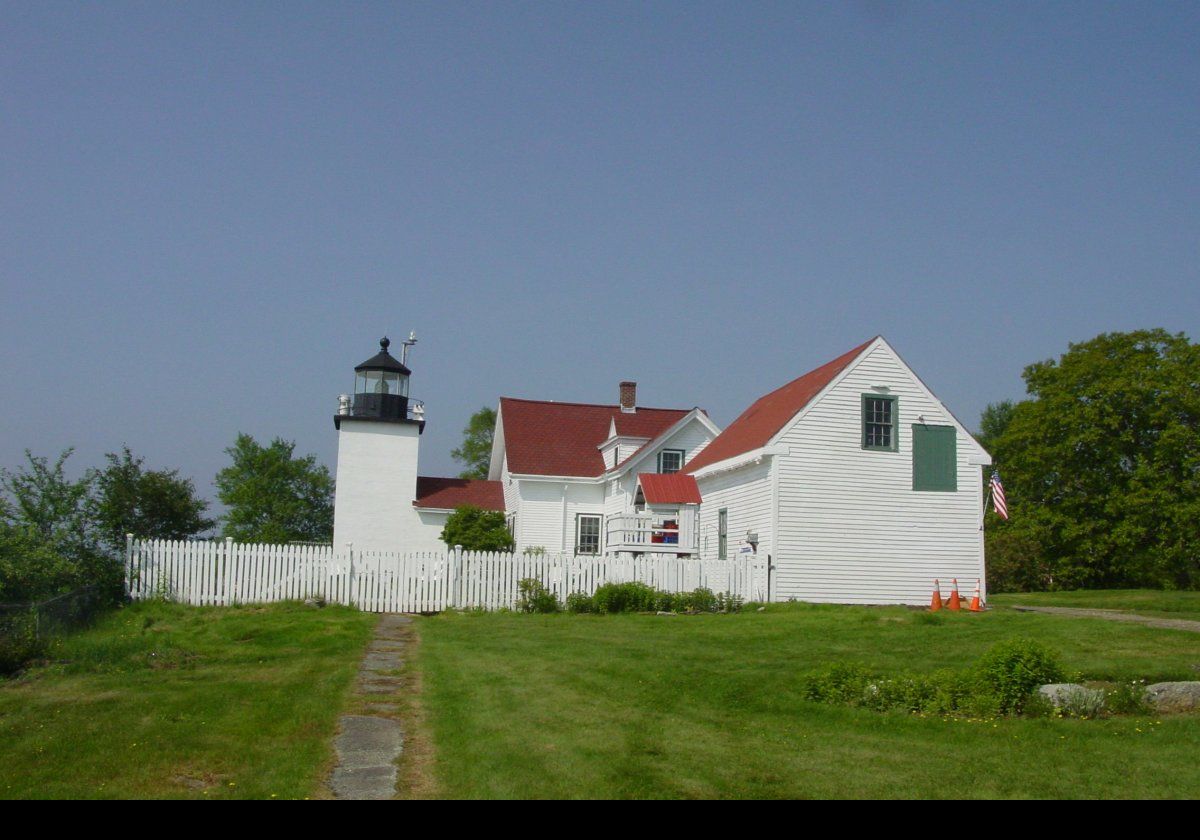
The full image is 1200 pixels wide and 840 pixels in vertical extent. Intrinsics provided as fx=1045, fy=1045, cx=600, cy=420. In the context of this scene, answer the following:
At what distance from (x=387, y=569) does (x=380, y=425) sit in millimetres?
12558

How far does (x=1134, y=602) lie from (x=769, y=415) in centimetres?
920

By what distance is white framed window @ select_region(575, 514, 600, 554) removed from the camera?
33.9m

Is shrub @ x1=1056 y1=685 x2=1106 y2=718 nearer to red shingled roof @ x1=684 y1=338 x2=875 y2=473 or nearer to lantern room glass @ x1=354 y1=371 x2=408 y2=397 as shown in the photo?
red shingled roof @ x1=684 y1=338 x2=875 y2=473

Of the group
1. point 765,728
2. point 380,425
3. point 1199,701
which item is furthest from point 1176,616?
point 380,425

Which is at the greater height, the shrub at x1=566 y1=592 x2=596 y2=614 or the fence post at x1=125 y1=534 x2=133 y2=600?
the fence post at x1=125 y1=534 x2=133 y2=600

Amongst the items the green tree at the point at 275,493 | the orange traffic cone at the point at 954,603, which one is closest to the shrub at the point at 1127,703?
the orange traffic cone at the point at 954,603

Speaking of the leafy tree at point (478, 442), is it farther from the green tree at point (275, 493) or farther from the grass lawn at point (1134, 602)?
the grass lawn at point (1134, 602)

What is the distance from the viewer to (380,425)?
3403 cm

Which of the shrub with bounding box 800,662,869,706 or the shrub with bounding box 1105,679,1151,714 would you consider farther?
the shrub with bounding box 800,662,869,706

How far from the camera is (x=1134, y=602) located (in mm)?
23578

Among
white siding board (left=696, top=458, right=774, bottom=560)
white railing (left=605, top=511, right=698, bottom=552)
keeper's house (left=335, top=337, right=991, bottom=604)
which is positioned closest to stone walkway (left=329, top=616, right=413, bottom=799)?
white siding board (left=696, top=458, right=774, bottom=560)

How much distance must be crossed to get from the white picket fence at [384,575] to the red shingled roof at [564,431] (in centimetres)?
1131

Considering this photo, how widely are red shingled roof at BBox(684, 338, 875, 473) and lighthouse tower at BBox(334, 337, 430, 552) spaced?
988 centimetres

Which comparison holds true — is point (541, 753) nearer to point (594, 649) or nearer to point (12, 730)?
point (12, 730)
